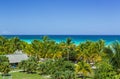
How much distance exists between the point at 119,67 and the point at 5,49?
46784 millimetres

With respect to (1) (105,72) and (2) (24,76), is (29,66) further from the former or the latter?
(1) (105,72)

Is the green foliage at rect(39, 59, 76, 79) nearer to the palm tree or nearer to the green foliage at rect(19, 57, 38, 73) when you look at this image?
the palm tree

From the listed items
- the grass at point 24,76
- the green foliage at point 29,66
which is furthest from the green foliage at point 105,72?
the green foliage at point 29,66

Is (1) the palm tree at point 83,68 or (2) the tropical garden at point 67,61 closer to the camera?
(2) the tropical garden at point 67,61

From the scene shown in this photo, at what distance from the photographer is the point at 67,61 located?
58.8 meters

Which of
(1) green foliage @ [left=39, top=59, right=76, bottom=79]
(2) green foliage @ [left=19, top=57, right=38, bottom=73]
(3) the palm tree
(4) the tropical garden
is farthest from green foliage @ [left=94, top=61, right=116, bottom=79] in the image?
(2) green foliage @ [left=19, top=57, right=38, bottom=73]

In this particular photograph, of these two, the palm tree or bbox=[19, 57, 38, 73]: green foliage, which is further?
bbox=[19, 57, 38, 73]: green foliage

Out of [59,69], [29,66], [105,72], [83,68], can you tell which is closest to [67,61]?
[59,69]

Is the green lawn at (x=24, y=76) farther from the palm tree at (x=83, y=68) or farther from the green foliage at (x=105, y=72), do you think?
the green foliage at (x=105, y=72)

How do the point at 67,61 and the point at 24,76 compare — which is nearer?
the point at 24,76

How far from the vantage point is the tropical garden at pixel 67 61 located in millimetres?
35844

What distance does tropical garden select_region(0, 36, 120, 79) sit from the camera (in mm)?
35844

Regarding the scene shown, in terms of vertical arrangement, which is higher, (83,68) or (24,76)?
(83,68)

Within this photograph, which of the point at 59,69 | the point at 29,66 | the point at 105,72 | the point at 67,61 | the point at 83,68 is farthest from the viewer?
the point at 29,66
